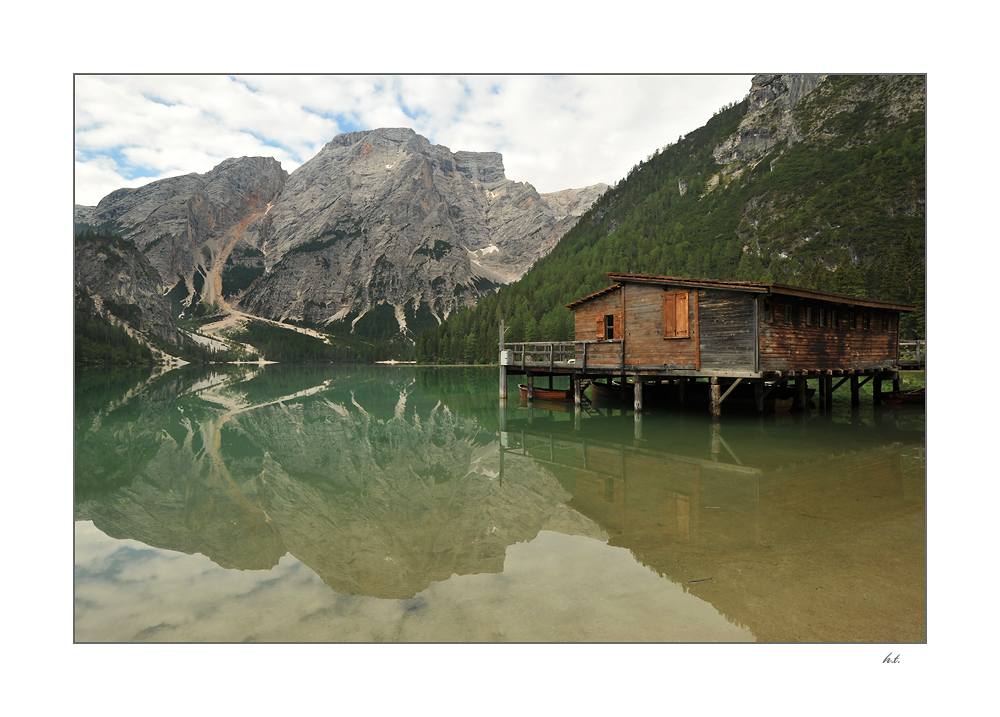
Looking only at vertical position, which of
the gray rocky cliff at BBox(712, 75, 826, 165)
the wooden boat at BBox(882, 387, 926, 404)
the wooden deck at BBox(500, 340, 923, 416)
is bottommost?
the wooden boat at BBox(882, 387, 926, 404)

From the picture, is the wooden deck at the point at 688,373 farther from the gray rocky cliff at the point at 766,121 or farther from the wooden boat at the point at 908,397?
the gray rocky cliff at the point at 766,121

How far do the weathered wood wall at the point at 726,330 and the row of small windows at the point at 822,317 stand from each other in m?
0.95

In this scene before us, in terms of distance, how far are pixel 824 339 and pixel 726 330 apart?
6.36 metres

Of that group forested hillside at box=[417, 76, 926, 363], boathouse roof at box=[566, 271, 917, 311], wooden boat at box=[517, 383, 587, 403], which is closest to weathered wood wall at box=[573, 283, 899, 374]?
Result: boathouse roof at box=[566, 271, 917, 311]

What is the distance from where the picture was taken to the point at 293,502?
11391 millimetres

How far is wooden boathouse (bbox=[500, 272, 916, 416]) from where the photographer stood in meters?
21.7

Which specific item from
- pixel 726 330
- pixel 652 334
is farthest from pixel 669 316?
pixel 726 330

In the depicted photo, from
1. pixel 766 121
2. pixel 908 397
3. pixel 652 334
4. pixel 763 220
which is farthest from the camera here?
pixel 766 121

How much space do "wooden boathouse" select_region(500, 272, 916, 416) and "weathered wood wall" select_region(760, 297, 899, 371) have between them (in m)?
0.05

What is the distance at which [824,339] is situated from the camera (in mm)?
24391

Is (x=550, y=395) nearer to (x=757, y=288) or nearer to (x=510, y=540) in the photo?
(x=757, y=288)

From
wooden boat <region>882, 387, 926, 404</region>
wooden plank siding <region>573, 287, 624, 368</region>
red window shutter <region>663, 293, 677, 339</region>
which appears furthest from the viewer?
wooden plank siding <region>573, 287, 624, 368</region>

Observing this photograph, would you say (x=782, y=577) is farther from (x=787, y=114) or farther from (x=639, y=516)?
(x=787, y=114)

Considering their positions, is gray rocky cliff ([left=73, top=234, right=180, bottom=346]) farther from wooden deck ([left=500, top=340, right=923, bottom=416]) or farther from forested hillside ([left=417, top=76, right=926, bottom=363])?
wooden deck ([left=500, top=340, right=923, bottom=416])
